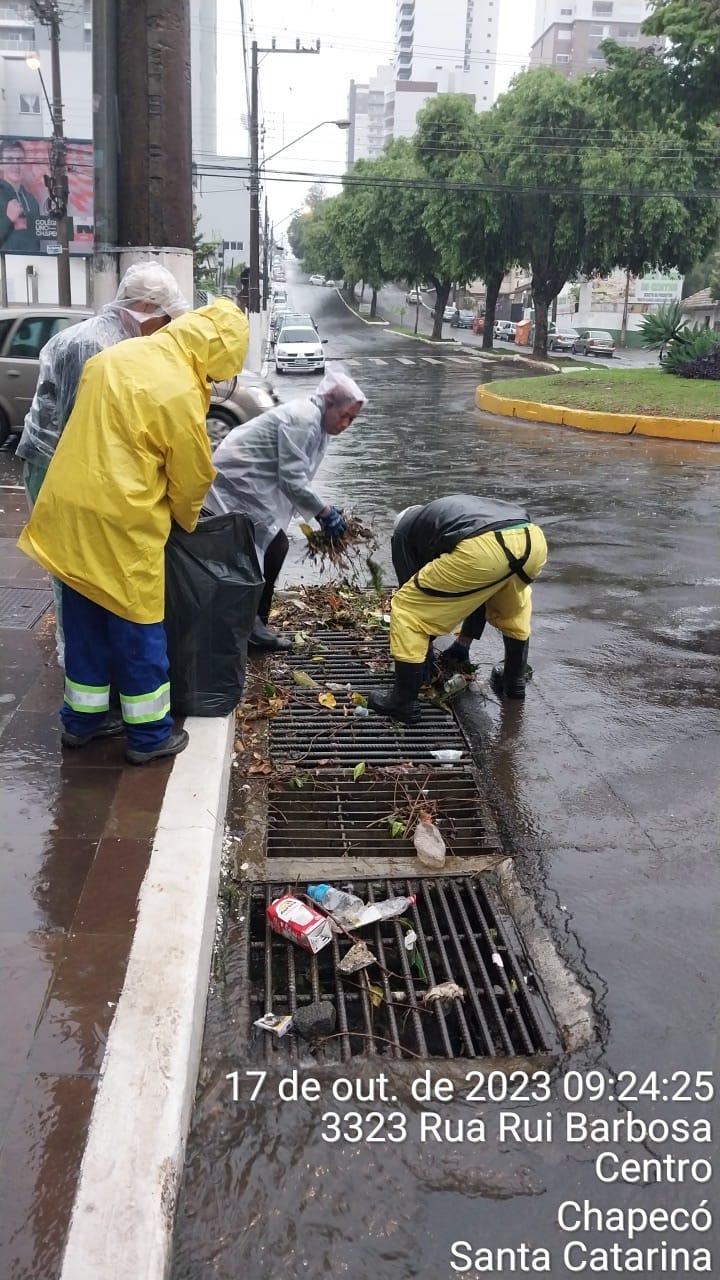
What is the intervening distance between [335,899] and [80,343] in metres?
2.26

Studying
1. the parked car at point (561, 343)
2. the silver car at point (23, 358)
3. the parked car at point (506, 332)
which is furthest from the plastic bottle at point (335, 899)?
the parked car at point (506, 332)

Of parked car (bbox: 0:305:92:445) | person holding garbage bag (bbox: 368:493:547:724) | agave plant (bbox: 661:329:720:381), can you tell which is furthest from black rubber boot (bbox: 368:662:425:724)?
agave plant (bbox: 661:329:720:381)

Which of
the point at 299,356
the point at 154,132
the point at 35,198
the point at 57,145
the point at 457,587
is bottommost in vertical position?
the point at 299,356

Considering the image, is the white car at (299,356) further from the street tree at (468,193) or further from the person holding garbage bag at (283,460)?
the person holding garbage bag at (283,460)

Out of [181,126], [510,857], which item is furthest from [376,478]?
[510,857]

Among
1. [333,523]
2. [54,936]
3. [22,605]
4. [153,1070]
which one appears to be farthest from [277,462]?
[153,1070]

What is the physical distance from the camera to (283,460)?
195 inches

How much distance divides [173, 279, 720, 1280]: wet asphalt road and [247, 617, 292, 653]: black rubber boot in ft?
3.61

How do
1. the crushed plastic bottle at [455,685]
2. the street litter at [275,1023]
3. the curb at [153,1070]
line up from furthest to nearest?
the crushed plastic bottle at [455,685] → the street litter at [275,1023] → the curb at [153,1070]

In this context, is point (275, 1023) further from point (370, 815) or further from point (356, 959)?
point (370, 815)

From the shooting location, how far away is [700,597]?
6852 millimetres

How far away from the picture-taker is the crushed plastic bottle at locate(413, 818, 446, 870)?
3.59 meters

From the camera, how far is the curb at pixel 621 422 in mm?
14859

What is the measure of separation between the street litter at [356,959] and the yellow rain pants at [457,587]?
1.79 metres
